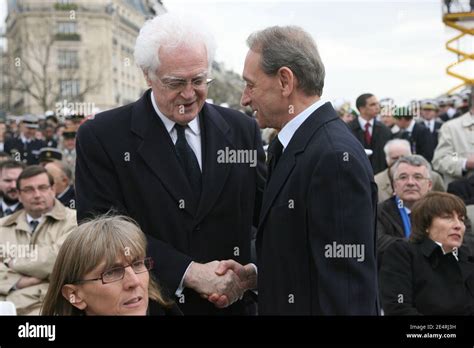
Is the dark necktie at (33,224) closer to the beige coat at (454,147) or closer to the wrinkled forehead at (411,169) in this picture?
the wrinkled forehead at (411,169)

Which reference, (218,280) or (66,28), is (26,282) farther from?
(66,28)

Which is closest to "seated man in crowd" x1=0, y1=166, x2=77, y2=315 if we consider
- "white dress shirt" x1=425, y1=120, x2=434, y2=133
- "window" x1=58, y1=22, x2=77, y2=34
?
"white dress shirt" x1=425, y1=120, x2=434, y2=133

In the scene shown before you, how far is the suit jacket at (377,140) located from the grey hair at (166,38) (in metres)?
3.94

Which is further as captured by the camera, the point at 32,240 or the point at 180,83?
the point at 32,240

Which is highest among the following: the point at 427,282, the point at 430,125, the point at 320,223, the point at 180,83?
the point at 430,125

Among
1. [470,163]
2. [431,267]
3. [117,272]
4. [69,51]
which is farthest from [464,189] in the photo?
[69,51]

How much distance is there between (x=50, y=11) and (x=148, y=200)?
15.8 m

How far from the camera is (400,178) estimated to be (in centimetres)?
415

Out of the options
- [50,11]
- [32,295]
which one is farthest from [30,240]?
[50,11]

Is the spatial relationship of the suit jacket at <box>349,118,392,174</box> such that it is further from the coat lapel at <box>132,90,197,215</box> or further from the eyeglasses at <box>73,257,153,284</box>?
the eyeglasses at <box>73,257,153,284</box>

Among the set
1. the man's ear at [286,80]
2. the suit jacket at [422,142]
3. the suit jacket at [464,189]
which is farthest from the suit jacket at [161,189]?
the suit jacket at [422,142]

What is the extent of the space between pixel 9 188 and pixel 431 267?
317 centimetres

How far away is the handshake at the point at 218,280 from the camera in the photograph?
7.06 feet

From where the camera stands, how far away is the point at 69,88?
21719 mm
